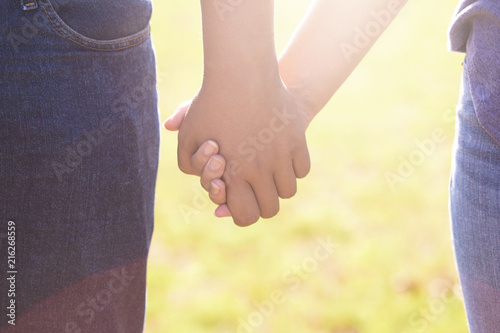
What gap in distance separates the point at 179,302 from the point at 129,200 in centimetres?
172

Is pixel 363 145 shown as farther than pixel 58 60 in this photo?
Yes

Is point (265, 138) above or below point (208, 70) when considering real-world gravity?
below

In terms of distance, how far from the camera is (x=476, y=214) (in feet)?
3.96

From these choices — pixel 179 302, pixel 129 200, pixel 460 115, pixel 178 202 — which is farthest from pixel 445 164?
pixel 129 200

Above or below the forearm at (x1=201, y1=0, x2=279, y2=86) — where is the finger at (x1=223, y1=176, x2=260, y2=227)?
below

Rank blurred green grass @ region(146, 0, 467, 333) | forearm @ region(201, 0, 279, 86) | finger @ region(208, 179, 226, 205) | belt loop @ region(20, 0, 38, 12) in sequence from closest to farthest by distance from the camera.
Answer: belt loop @ region(20, 0, 38, 12)
forearm @ region(201, 0, 279, 86)
finger @ region(208, 179, 226, 205)
blurred green grass @ region(146, 0, 467, 333)

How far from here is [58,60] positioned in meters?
1.18

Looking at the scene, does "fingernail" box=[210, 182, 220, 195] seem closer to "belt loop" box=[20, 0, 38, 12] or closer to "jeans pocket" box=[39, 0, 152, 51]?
"jeans pocket" box=[39, 0, 152, 51]

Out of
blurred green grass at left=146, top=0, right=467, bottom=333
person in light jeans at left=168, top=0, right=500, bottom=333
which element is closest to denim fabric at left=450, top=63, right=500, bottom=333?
person in light jeans at left=168, top=0, right=500, bottom=333

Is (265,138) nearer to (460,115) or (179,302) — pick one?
(460,115)

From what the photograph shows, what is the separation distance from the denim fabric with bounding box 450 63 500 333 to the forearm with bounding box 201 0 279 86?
1.44 ft

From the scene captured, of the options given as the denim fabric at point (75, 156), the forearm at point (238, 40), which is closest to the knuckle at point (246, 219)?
the denim fabric at point (75, 156)

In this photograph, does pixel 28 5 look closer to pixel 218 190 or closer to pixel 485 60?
pixel 218 190

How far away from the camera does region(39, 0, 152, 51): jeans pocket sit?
1170 millimetres
